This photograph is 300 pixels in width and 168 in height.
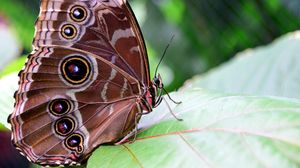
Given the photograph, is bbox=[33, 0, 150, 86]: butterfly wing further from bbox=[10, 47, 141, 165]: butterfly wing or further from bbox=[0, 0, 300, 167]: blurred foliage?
bbox=[0, 0, 300, 167]: blurred foliage

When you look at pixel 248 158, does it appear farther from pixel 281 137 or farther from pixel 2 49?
pixel 2 49

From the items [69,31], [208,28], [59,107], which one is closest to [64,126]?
[59,107]

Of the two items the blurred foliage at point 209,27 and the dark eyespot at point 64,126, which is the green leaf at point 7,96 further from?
the blurred foliage at point 209,27

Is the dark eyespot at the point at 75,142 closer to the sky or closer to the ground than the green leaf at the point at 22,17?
closer to the sky

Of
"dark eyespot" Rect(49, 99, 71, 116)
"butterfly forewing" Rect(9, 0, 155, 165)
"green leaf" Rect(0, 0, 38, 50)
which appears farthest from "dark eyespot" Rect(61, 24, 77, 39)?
"green leaf" Rect(0, 0, 38, 50)

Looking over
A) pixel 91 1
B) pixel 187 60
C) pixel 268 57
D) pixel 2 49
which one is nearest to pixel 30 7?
pixel 187 60

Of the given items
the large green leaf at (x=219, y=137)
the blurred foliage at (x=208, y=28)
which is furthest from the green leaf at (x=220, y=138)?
the blurred foliage at (x=208, y=28)

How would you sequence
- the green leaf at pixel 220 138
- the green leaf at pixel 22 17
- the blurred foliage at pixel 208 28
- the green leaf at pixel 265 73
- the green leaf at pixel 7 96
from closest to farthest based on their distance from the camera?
the green leaf at pixel 220 138 → the green leaf at pixel 7 96 → the green leaf at pixel 265 73 → the blurred foliage at pixel 208 28 → the green leaf at pixel 22 17
